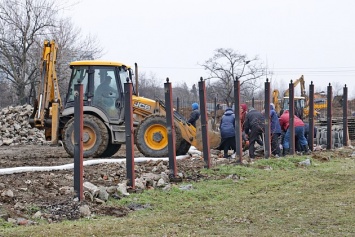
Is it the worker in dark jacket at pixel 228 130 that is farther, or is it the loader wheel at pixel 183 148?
the loader wheel at pixel 183 148

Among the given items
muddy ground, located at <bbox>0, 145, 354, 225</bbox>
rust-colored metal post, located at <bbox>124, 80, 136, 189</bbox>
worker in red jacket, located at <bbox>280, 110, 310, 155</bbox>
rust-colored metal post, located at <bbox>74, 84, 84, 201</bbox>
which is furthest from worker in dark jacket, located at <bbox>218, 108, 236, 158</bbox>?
rust-colored metal post, located at <bbox>74, 84, 84, 201</bbox>

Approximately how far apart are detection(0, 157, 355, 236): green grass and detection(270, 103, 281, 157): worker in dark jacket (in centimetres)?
355

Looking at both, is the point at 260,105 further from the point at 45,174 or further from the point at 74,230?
the point at 74,230

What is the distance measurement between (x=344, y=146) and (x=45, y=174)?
12180mm

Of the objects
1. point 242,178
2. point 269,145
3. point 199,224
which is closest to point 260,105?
point 269,145

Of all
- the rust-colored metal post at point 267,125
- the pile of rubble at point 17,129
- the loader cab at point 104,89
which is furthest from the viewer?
the pile of rubble at point 17,129

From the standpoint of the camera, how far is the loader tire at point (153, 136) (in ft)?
54.2

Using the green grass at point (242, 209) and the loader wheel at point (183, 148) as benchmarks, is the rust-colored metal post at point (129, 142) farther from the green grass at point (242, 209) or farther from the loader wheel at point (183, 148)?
the loader wheel at point (183, 148)

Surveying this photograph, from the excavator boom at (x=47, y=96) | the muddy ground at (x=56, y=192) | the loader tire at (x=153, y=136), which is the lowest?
the muddy ground at (x=56, y=192)

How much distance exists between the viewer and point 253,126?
17.0 m

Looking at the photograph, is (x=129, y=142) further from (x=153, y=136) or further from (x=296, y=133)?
(x=296, y=133)

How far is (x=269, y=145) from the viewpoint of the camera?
1662 cm

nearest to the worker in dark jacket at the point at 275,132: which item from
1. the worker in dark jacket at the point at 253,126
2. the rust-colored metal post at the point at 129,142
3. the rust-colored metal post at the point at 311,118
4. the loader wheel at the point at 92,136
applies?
the worker in dark jacket at the point at 253,126

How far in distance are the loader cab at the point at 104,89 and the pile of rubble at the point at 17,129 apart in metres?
11.4
